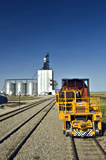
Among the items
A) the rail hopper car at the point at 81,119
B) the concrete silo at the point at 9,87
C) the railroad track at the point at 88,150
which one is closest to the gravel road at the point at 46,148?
the railroad track at the point at 88,150

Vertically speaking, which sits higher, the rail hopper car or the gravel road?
the rail hopper car

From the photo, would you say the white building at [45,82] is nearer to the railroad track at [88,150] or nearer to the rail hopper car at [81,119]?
the rail hopper car at [81,119]

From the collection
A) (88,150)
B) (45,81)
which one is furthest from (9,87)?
(88,150)

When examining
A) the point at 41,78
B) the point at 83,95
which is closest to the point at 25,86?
the point at 41,78

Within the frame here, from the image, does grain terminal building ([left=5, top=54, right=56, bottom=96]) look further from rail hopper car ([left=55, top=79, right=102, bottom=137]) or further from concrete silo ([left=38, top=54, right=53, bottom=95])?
rail hopper car ([left=55, top=79, right=102, bottom=137])

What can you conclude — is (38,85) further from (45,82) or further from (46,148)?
(46,148)

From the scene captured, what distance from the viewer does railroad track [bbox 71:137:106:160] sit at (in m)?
6.13

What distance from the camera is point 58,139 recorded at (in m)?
8.49

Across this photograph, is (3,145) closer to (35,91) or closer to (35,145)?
(35,145)

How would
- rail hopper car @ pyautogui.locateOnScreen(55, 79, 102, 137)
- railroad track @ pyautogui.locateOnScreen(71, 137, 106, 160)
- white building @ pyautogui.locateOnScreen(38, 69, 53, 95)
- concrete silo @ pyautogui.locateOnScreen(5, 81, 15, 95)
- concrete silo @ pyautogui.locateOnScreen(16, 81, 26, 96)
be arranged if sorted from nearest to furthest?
railroad track @ pyautogui.locateOnScreen(71, 137, 106, 160)
rail hopper car @ pyautogui.locateOnScreen(55, 79, 102, 137)
white building @ pyautogui.locateOnScreen(38, 69, 53, 95)
concrete silo @ pyautogui.locateOnScreen(16, 81, 26, 96)
concrete silo @ pyautogui.locateOnScreen(5, 81, 15, 95)

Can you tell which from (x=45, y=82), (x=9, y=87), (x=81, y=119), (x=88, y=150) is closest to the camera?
(x=88, y=150)

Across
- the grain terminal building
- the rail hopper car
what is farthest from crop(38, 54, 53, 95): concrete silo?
the rail hopper car

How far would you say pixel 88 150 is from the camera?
269 inches

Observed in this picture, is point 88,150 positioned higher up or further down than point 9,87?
further down
